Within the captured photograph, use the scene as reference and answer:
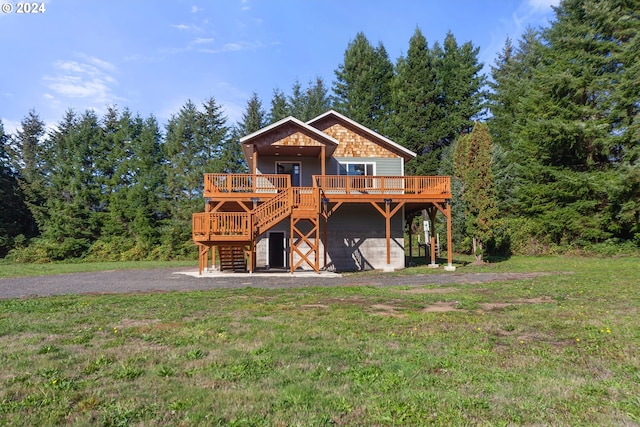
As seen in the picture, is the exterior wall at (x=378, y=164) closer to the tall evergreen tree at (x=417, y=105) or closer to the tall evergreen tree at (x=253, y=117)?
the tall evergreen tree at (x=417, y=105)

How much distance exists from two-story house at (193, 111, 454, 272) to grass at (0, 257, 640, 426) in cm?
898

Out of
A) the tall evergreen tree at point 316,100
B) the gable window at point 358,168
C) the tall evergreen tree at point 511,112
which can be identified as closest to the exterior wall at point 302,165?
the gable window at point 358,168

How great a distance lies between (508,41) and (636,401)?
169ft

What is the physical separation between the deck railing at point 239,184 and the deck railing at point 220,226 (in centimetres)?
210

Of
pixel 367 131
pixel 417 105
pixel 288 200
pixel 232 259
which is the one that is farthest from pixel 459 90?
pixel 232 259

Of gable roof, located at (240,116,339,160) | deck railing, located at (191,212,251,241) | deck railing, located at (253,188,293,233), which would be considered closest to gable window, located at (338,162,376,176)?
gable roof, located at (240,116,339,160)

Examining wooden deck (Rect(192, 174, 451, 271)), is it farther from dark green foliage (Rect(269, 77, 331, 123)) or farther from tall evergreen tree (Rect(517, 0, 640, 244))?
dark green foliage (Rect(269, 77, 331, 123))

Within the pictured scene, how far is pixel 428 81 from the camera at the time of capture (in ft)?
131

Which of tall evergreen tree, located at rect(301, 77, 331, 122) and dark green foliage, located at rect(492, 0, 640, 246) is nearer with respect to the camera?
dark green foliage, located at rect(492, 0, 640, 246)

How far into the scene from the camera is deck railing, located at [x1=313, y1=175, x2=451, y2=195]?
61.0 ft

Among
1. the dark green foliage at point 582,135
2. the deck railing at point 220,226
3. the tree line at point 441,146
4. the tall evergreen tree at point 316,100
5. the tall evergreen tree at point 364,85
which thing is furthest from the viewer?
the tall evergreen tree at point 316,100

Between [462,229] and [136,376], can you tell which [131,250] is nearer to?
[462,229]

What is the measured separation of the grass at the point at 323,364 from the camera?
125 inches

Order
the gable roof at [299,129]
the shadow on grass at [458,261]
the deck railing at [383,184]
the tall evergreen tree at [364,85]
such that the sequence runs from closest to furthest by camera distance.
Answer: the deck railing at [383,184]
the gable roof at [299,129]
the shadow on grass at [458,261]
the tall evergreen tree at [364,85]
